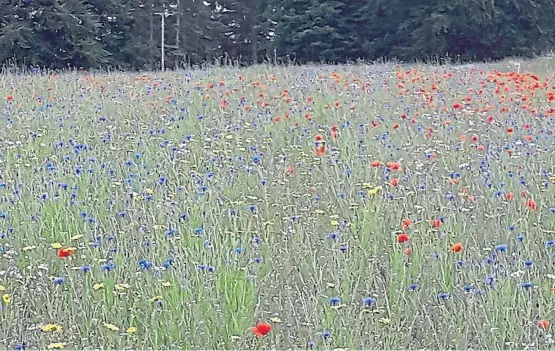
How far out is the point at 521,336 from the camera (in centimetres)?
231

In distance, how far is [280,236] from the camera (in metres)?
3.27

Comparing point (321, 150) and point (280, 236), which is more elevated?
point (321, 150)

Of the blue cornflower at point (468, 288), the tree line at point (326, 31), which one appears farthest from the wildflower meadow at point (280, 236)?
the tree line at point (326, 31)

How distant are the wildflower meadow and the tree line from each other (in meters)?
16.5

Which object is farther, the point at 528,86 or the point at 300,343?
the point at 528,86

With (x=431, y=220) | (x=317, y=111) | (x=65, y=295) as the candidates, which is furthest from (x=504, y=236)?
(x=317, y=111)

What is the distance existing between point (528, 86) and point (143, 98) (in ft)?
12.4

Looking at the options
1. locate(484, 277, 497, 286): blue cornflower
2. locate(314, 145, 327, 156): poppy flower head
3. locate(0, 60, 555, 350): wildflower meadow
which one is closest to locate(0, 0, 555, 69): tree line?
locate(0, 60, 555, 350): wildflower meadow

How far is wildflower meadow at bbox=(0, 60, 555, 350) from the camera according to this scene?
2449 mm

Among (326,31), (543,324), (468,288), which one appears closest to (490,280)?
(468,288)

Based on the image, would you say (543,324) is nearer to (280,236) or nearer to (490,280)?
(490,280)

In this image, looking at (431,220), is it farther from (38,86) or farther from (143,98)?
(38,86)

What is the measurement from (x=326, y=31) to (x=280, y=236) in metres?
21.1

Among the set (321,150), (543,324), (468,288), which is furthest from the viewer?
(321,150)
